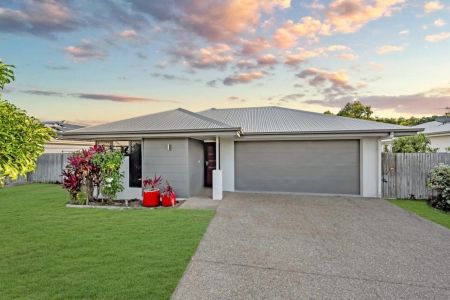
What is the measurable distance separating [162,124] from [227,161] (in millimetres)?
3473

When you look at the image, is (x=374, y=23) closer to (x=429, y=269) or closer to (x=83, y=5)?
(x=429, y=269)

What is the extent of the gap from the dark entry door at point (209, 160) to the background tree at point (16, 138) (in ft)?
29.4

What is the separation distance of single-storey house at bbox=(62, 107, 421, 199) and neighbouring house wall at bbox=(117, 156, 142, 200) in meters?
0.04

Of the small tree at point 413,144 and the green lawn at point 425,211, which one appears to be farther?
the small tree at point 413,144

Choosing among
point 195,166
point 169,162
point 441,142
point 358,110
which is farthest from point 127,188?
point 358,110

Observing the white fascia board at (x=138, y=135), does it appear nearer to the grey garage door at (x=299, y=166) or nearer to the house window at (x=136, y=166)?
the house window at (x=136, y=166)

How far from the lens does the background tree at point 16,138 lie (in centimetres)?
307

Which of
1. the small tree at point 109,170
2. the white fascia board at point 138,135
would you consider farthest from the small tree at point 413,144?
the small tree at point 109,170

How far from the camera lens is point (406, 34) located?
34.2ft

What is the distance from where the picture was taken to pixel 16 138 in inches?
127

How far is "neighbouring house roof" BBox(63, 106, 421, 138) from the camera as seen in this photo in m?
9.06

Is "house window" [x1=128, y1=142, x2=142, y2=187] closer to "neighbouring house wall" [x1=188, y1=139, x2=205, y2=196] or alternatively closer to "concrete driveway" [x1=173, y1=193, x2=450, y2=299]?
"neighbouring house wall" [x1=188, y1=139, x2=205, y2=196]

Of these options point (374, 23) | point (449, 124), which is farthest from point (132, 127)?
point (449, 124)

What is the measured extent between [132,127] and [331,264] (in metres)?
7.93
